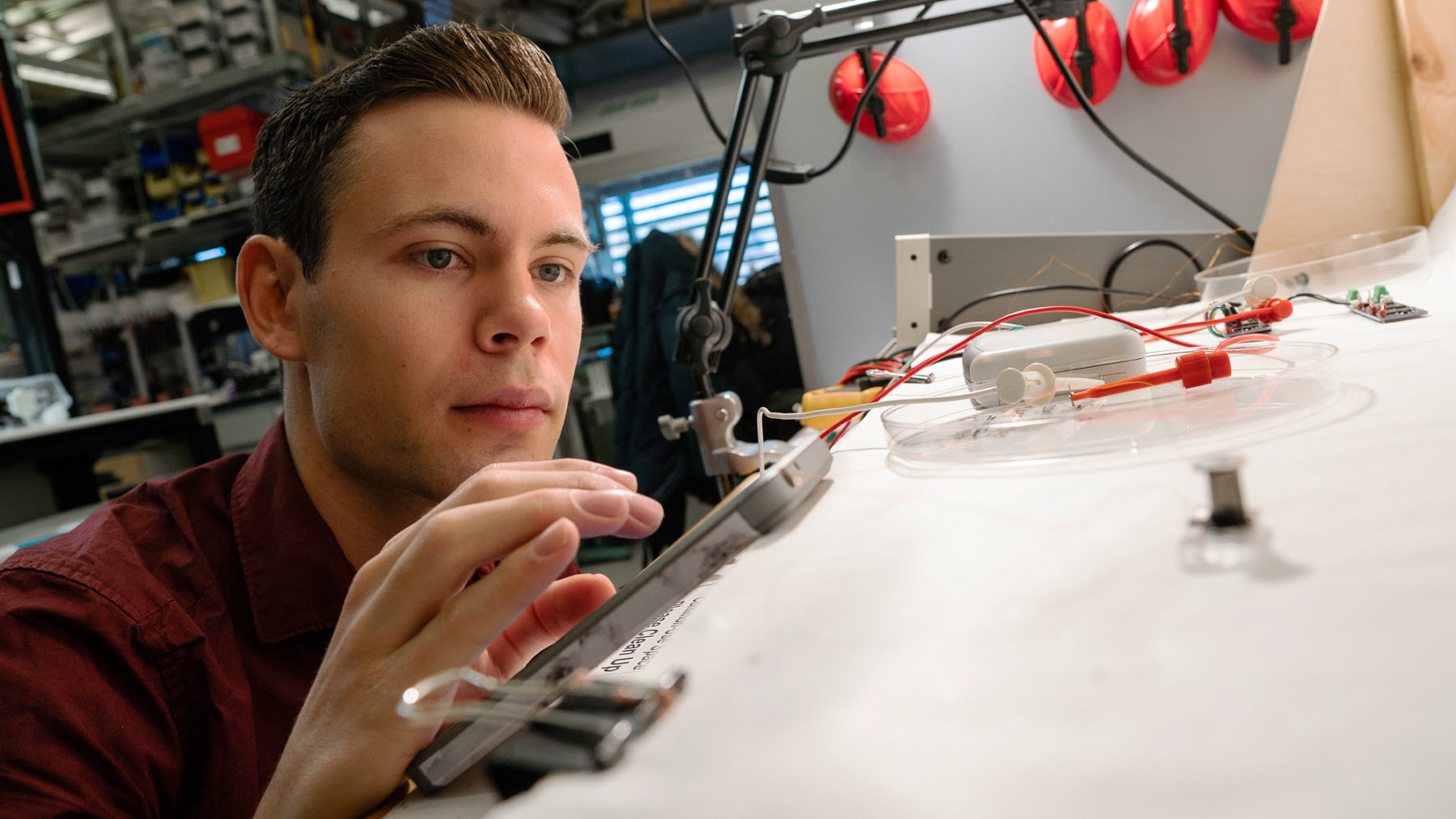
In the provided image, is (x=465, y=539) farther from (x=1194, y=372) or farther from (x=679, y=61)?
(x=679, y=61)

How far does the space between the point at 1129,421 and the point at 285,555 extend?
2.19 ft

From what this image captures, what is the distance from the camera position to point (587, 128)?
293 cm

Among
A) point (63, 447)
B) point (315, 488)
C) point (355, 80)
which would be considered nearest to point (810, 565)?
point (315, 488)

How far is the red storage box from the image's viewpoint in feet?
9.96

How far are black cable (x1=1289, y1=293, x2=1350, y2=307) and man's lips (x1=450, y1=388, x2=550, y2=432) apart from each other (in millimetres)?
858

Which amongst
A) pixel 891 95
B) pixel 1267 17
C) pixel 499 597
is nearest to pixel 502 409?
pixel 499 597

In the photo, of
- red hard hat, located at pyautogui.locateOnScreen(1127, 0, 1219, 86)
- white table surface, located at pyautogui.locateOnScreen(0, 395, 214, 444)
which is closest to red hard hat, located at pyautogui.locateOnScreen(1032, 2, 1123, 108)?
red hard hat, located at pyautogui.locateOnScreen(1127, 0, 1219, 86)

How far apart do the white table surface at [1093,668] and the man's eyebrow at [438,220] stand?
464 millimetres

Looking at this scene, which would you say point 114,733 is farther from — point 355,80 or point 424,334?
point 355,80

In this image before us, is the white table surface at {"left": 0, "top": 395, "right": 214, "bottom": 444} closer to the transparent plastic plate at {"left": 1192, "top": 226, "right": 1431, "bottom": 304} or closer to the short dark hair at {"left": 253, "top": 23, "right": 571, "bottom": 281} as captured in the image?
the short dark hair at {"left": 253, "top": 23, "right": 571, "bottom": 281}

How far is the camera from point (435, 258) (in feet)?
2.36

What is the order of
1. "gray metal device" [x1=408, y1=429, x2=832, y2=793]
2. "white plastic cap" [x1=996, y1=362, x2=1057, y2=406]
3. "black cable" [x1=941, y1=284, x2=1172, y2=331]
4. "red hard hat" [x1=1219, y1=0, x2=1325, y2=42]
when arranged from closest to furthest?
1. "gray metal device" [x1=408, y1=429, x2=832, y2=793]
2. "white plastic cap" [x1=996, y1=362, x2=1057, y2=406]
3. "black cable" [x1=941, y1=284, x2=1172, y2=331]
4. "red hard hat" [x1=1219, y1=0, x2=1325, y2=42]

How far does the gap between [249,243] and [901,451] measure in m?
0.67

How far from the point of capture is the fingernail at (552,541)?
33 centimetres
